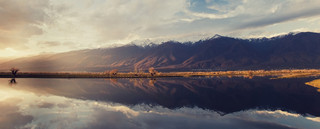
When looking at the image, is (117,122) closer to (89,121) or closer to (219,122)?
(89,121)

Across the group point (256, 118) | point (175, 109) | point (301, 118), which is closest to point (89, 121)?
point (175, 109)

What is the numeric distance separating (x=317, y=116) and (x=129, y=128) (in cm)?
2920

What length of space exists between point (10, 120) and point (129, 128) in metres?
17.3

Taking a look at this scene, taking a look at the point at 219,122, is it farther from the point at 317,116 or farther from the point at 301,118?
the point at 317,116

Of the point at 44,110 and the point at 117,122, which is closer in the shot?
the point at 117,122

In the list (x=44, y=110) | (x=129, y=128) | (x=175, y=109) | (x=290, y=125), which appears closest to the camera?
(x=129, y=128)

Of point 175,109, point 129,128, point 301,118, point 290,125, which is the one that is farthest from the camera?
point 175,109

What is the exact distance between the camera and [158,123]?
30609 mm

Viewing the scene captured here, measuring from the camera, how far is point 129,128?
28.0 m

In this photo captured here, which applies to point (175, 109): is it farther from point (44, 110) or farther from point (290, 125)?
point (44, 110)

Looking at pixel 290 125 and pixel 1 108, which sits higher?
pixel 1 108

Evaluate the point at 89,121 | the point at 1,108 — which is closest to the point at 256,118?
the point at 89,121

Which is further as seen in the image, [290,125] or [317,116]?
[317,116]

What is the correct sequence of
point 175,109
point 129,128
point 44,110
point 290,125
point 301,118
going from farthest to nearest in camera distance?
1. point 175,109
2. point 44,110
3. point 301,118
4. point 290,125
5. point 129,128
